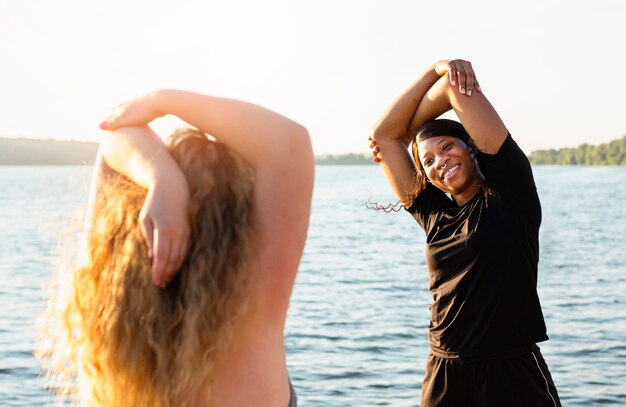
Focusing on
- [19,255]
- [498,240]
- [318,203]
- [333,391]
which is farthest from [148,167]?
[318,203]

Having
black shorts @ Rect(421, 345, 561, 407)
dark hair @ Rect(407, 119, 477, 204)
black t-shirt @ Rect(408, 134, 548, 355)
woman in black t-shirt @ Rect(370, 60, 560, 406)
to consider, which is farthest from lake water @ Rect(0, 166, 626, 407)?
black shorts @ Rect(421, 345, 561, 407)

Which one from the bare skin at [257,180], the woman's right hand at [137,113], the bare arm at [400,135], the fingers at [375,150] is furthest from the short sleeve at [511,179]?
the woman's right hand at [137,113]

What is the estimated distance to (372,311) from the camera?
12.6 m

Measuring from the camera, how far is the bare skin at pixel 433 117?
3143 millimetres

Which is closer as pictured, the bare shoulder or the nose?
the bare shoulder

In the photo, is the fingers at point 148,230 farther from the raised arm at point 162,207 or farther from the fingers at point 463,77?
the fingers at point 463,77

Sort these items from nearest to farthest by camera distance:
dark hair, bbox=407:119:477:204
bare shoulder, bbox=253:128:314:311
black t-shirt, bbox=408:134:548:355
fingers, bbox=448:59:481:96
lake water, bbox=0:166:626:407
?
bare shoulder, bbox=253:128:314:311 → black t-shirt, bbox=408:134:548:355 → fingers, bbox=448:59:481:96 → dark hair, bbox=407:119:477:204 → lake water, bbox=0:166:626:407

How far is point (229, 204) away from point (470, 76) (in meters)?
1.72

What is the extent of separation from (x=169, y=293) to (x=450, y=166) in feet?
5.77

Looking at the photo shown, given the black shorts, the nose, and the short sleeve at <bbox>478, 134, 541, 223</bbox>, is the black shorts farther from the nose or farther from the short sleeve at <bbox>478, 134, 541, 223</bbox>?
the nose

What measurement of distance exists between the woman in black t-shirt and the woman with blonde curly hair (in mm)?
1403

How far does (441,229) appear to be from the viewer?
3.24m

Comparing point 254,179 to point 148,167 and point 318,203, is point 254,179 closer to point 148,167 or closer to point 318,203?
point 148,167

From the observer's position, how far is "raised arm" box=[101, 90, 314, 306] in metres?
1.73
